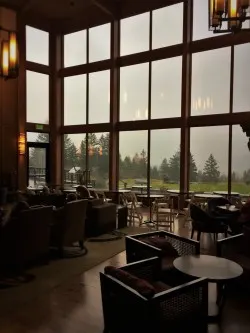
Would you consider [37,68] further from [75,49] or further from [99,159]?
[99,159]

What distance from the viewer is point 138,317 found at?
224 cm

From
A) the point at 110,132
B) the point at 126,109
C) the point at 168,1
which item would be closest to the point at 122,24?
the point at 168,1

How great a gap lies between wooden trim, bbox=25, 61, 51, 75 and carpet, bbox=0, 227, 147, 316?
8142 millimetres

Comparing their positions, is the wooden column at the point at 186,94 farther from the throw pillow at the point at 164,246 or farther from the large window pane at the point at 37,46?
the throw pillow at the point at 164,246

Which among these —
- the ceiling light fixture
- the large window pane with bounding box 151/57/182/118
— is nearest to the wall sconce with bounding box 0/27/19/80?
the ceiling light fixture

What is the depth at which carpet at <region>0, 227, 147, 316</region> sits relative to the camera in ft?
10.8

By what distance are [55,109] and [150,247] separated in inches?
392

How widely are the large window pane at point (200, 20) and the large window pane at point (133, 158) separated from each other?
337 cm

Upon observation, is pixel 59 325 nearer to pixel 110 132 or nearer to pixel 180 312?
pixel 180 312

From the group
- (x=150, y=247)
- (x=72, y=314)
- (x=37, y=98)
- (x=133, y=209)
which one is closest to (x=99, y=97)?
(x=37, y=98)

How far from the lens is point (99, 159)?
37.2 feet

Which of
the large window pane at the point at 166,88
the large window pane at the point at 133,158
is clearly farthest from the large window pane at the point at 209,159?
the large window pane at the point at 133,158

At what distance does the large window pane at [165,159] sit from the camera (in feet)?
32.0

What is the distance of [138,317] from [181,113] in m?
7.94
